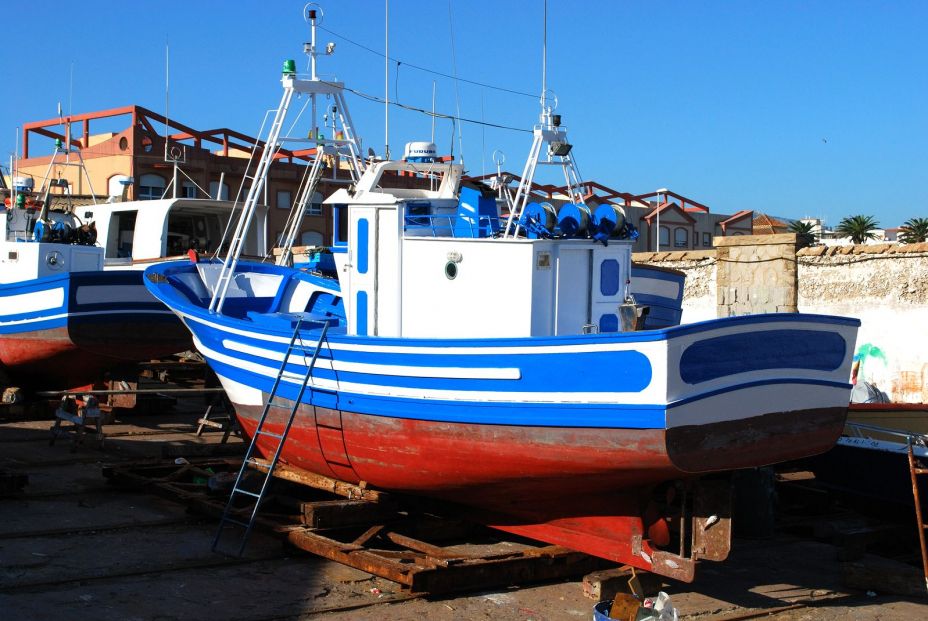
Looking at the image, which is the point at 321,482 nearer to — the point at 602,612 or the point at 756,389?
the point at 602,612

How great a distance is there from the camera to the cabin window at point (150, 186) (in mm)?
31922

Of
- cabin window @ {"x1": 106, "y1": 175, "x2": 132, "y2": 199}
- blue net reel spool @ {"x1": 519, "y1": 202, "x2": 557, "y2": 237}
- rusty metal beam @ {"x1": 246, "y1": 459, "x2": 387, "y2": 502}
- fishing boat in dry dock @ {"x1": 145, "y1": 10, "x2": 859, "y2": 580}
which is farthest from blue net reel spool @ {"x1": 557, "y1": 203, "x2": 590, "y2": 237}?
cabin window @ {"x1": 106, "y1": 175, "x2": 132, "y2": 199}

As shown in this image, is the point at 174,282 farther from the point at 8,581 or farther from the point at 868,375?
the point at 868,375

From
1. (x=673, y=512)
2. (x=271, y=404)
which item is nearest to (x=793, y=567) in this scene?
(x=673, y=512)

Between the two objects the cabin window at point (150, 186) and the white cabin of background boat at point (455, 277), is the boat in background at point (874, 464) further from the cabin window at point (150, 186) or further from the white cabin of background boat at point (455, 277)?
the cabin window at point (150, 186)

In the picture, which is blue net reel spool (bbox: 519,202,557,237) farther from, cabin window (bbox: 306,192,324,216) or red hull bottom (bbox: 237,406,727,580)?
cabin window (bbox: 306,192,324,216)

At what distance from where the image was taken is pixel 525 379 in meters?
7.17

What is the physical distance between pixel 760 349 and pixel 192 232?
12864mm

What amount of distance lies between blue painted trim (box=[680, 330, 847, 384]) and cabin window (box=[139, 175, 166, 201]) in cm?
2739

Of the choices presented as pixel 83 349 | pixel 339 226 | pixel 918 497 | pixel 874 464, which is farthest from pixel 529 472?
pixel 83 349

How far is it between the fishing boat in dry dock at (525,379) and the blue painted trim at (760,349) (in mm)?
14

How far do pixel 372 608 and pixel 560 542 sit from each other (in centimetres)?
168

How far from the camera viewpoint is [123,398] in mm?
14562

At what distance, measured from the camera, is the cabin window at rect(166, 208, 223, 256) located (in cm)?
1769
